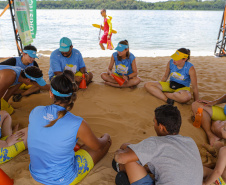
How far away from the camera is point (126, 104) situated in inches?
118

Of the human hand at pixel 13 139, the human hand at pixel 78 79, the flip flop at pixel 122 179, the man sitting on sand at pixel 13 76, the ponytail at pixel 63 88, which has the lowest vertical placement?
the flip flop at pixel 122 179

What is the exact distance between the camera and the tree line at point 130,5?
5225cm

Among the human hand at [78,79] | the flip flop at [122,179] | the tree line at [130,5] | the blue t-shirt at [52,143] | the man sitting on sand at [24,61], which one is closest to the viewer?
the blue t-shirt at [52,143]

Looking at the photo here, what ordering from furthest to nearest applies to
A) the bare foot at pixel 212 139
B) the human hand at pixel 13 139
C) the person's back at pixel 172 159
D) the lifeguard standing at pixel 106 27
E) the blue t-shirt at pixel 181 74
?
the lifeguard standing at pixel 106 27 → the blue t-shirt at pixel 181 74 → the bare foot at pixel 212 139 → the human hand at pixel 13 139 → the person's back at pixel 172 159

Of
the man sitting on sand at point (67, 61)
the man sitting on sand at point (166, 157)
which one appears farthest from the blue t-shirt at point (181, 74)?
the man sitting on sand at point (166, 157)

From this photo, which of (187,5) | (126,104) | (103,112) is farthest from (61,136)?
(187,5)

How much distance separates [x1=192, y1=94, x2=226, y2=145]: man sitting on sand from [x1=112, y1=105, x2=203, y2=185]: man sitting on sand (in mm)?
A: 1079

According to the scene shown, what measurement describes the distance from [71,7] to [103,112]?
58747 mm

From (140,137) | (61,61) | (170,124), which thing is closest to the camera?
(170,124)

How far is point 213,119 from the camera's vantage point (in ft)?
7.86

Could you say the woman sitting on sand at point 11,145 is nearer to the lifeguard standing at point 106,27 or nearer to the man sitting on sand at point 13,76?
the man sitting on sand at point 13,76

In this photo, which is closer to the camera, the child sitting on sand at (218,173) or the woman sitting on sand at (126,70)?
the child sitting on sand at (218,173)

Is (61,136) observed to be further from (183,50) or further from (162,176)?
(183,50)

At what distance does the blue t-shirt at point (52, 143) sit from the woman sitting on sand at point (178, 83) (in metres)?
2.00
